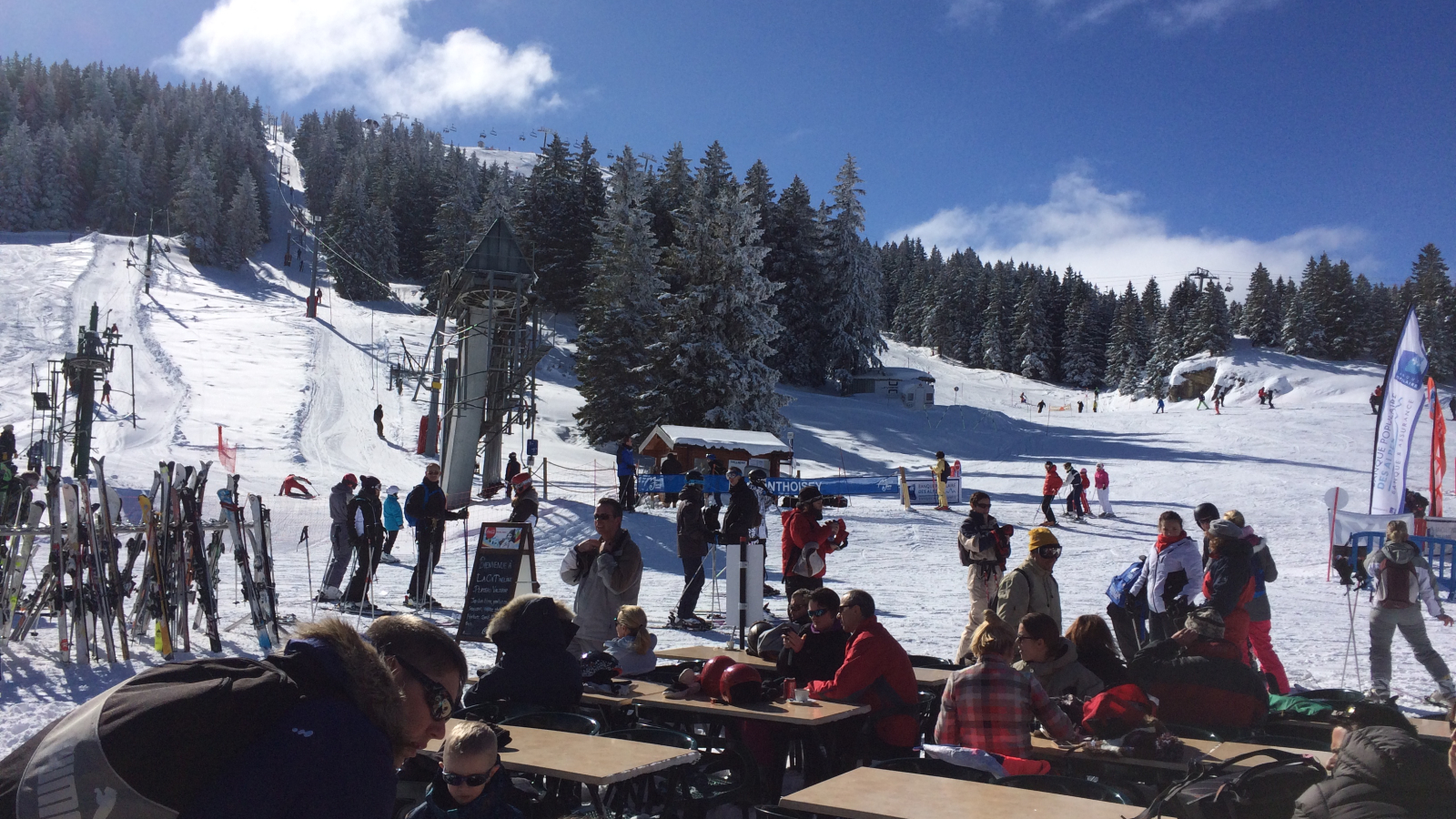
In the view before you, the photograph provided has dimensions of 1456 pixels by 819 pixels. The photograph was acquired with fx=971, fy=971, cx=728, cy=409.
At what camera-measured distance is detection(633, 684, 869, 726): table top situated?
5156mm

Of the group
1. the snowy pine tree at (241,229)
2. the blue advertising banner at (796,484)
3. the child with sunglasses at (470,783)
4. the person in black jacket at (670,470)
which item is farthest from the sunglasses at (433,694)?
the snowy pine tree at (241,229)

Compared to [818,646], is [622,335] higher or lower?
higher

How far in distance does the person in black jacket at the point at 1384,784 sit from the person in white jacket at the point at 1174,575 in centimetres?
556

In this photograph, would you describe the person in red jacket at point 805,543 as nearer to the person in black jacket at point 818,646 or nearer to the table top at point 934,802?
the person in black jacket at point 818,646

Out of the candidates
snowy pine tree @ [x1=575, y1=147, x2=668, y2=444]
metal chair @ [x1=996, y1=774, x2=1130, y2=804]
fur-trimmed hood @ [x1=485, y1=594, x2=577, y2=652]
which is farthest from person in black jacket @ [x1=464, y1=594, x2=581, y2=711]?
snowy pine tree @ [x1=575, y1=147, x2=668, y2=444]

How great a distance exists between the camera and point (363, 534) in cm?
1167

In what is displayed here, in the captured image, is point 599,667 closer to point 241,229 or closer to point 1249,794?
point 1249,794

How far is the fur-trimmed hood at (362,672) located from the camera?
188 centimetres

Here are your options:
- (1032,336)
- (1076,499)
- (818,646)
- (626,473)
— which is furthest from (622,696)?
(1032,336)

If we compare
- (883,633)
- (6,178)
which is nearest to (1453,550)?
(883,633)

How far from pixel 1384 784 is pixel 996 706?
2.19 m

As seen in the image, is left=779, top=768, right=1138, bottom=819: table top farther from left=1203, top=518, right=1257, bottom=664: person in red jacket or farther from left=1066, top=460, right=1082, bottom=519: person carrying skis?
left=1066, top=460, right=1082, bottom=519: person carrying skis

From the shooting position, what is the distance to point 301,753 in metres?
1.75

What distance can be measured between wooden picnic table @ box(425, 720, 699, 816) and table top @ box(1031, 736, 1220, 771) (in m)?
1.90
